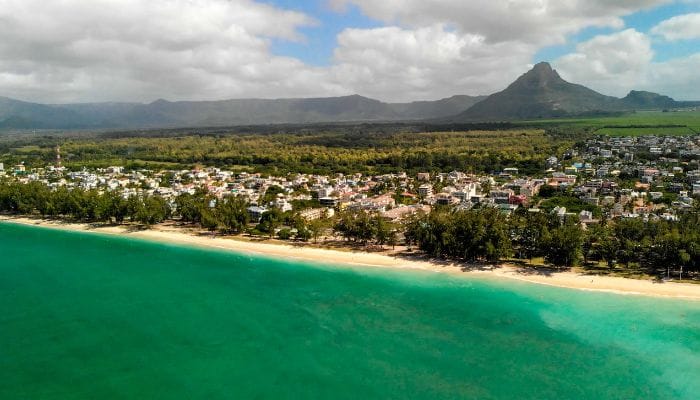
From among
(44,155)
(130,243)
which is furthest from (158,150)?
(130,243)

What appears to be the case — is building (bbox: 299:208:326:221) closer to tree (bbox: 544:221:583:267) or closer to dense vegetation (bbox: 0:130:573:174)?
tree (bbox: 544:221:583:267)

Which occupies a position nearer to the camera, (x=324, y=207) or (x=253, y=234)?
(x=253, y=234)

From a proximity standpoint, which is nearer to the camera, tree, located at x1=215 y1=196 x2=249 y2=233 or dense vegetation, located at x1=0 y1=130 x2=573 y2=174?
tree, located at x1=215 y1=196 x2=249 y2=233

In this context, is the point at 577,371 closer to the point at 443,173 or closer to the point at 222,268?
the point at 222,268

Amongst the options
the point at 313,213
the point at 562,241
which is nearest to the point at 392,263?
the point at 562,241

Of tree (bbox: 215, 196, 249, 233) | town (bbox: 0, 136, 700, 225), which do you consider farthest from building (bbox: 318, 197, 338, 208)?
tree (bbox: 215, 196, 249, 233)
